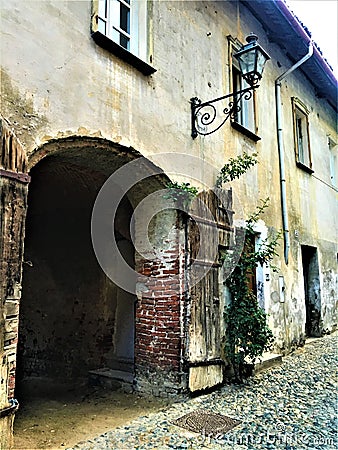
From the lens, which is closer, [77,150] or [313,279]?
[77,150]

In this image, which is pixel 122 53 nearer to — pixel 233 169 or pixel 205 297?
pixel 233 169

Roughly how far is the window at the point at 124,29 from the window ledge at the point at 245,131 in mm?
2153

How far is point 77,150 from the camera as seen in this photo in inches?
161

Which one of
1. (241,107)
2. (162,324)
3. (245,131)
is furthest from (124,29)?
(162,324)

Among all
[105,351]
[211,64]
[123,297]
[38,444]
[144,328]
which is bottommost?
[38,444]

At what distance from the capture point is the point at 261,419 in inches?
160

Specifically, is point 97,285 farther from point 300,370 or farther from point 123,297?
point 300,370

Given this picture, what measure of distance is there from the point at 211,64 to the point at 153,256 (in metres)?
3.13

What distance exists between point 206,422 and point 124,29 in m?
4.42

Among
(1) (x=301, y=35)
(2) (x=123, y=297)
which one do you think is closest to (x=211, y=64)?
(1) (x=301, y=35)

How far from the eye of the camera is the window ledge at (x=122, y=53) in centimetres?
414

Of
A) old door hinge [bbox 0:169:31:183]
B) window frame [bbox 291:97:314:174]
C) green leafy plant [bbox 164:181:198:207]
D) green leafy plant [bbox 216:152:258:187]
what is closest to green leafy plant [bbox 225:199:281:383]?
green leafy plant [bbox 216:152:258:187]

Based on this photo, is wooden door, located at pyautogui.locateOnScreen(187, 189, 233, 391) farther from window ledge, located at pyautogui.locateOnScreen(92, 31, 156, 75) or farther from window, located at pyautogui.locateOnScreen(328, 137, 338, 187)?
window, located at pyautogui.locateOnScreen(328, 137, 338, 187)

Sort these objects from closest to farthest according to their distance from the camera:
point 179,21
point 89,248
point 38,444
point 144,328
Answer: point 38,444, point 144,328, point 179,21, point 89,248
